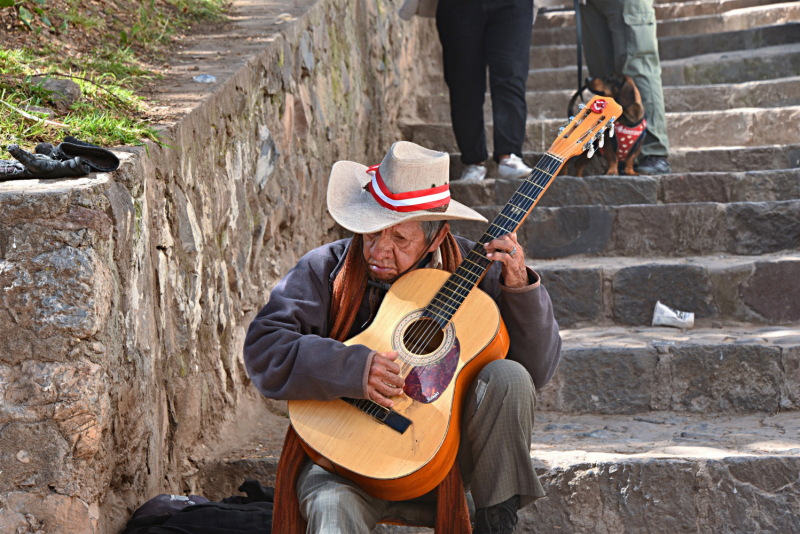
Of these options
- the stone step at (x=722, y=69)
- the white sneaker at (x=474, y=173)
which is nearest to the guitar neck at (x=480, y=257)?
the white sneaker at (x=474, y=173)

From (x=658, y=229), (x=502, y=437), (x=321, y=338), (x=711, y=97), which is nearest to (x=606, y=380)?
(x=658, y=229)

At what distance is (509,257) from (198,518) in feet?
3.51

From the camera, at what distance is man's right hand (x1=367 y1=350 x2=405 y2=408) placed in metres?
1.86

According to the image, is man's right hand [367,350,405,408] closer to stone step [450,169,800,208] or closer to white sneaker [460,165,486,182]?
stone step [450,169,800,208]

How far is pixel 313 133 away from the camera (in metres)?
3.88

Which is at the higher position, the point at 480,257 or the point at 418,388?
the point at 480,257

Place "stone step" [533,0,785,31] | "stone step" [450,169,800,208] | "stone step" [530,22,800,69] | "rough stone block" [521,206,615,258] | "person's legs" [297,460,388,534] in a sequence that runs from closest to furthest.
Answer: "person's legs" [297,460,388,534], "rough stone block" [521,206,615,258], "stone step" [450,169,800,208], "stone step" [530,22,800,69], "stone step" [533,0,785,31]

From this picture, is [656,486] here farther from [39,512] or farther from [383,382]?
[39,512]

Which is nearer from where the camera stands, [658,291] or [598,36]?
[658,291]

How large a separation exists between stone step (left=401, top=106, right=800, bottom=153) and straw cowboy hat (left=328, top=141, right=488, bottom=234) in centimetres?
300

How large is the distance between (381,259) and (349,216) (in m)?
0.14

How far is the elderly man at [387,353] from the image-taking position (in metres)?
1.87

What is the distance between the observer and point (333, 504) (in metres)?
1.79

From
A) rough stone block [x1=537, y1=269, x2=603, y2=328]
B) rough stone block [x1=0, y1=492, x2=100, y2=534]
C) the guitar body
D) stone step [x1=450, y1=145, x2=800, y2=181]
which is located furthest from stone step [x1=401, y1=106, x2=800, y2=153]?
rough stone block [x1=0, y1=492, x2=100, y2=534]
